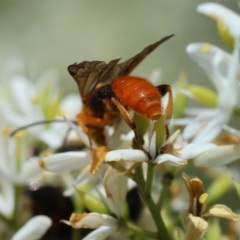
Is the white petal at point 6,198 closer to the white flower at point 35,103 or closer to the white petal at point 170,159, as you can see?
the white flower at point 35,103

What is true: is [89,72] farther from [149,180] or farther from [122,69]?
[149,180]

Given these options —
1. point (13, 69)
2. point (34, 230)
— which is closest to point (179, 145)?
point (34, 230)

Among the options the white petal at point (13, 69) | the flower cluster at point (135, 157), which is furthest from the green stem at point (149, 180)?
the white petal at point (13, 69)

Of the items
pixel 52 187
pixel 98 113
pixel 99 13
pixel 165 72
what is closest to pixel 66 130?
pixel 52 187

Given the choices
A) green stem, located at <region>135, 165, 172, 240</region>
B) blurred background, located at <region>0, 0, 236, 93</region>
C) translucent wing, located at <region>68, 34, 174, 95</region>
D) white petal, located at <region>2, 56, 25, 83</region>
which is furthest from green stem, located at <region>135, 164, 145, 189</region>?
blurred background, located at <region>0, 0, 236, 93</region>

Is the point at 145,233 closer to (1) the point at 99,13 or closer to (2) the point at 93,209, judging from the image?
(2) the point at 93,209

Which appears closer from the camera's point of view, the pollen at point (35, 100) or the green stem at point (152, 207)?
the green stem at point (152, 207)
